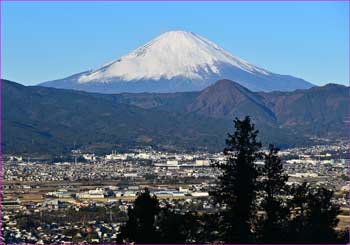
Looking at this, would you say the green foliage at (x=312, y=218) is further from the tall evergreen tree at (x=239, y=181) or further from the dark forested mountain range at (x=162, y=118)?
the dark forested mountain range at (x=162, y=118)

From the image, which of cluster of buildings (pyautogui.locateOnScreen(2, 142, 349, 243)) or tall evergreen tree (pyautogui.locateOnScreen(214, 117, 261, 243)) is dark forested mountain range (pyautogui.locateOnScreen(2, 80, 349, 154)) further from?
tall evergreen tree (pyautogui.locateOnScreen(214, 117, 261, 243))

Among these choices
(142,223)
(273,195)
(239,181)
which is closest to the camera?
(142,223)

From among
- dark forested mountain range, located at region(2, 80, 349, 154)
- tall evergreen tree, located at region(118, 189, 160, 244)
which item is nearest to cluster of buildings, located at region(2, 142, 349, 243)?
tall evergreen tree, located at region(118, 189, 160, 244)

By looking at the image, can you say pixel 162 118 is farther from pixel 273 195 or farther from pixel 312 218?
pixel 312 218

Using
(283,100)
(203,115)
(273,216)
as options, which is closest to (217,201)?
(273,216)

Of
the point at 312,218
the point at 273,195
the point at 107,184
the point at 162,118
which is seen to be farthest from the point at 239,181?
the point at 162,118

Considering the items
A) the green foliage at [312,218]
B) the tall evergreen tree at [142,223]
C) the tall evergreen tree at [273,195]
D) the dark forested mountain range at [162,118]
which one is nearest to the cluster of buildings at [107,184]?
the tall evergreen tree at [273,195]
